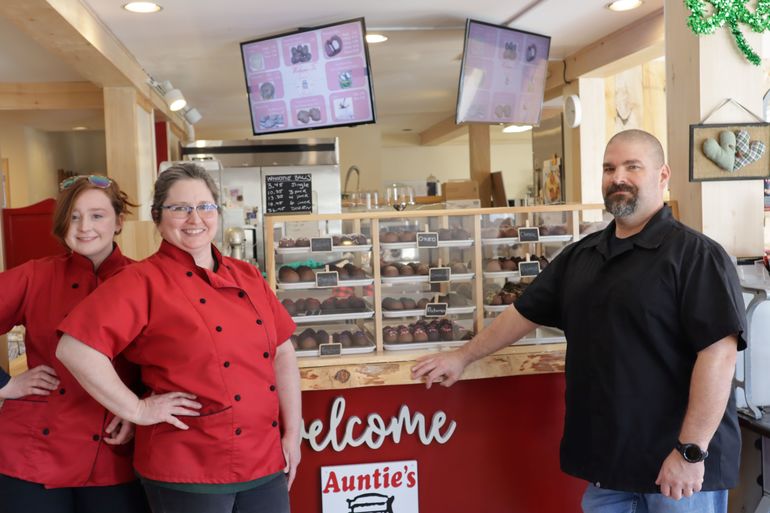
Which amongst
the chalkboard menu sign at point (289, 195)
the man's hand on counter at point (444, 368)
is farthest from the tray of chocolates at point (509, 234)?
the chalkboard menu sign at point (289, 195)

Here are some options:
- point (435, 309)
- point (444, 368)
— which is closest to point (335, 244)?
point (435, 309)

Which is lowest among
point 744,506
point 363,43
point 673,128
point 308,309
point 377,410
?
point 744,506

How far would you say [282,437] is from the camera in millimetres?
2189

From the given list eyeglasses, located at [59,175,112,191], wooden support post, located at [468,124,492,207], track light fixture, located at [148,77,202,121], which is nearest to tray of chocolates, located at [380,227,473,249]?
eyeglasses, located at [59,175,112,191]

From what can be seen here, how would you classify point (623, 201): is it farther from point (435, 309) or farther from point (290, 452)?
point (290, 452)

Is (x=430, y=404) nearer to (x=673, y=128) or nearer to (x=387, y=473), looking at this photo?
(x=387, y=473)

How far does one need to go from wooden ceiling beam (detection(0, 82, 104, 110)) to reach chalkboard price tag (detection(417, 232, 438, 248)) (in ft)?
16.3

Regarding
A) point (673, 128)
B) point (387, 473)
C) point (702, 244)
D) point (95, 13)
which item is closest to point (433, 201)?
point (95, 13)

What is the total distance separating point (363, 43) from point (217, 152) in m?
3.27

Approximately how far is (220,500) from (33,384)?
0.60 metres

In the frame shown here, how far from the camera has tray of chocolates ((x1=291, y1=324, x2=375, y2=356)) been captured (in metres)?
3.02

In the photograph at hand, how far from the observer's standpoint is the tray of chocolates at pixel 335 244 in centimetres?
301

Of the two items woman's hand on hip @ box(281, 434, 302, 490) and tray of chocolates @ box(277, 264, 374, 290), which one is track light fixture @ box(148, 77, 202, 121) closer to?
tray of chocolates @ box(277, 264, 374, 290)

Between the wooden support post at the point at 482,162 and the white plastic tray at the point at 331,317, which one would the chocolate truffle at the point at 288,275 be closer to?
the white plastic tray at the point at 331,317
